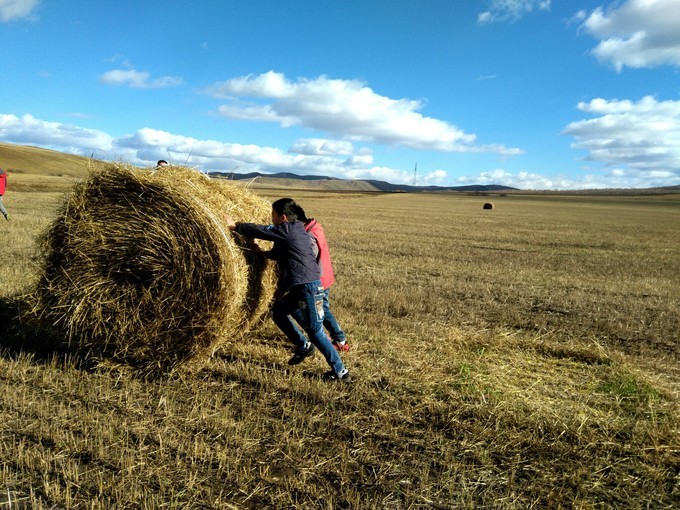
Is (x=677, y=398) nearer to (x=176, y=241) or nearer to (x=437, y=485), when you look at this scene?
(x=437, y=485)

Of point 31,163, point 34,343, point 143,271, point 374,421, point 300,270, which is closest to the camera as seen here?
point 374,421

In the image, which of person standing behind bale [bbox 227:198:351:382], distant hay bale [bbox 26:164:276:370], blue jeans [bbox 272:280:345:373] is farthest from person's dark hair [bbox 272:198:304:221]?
blue jeans [bbox 272:280:345:373]

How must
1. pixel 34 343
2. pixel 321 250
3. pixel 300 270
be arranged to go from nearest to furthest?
1. pixel 300 270
2. pixel 321 250
3. pixel 34 343

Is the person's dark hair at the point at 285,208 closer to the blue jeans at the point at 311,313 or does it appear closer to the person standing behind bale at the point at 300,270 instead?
the person standing behind bale at the point at 300,270

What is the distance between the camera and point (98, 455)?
3420 mm

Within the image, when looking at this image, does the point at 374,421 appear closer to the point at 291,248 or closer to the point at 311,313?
the point at 311,313

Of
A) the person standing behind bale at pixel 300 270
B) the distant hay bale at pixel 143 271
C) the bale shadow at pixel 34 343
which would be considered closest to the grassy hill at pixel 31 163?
the bale shadow at pixel 34 343

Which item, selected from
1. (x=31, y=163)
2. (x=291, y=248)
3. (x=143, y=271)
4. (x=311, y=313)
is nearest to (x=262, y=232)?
(x=291, y=248)

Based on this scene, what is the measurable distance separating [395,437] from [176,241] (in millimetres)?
2840

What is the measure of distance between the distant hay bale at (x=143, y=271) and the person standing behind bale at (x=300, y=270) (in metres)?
0.42

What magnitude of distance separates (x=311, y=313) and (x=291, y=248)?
2.29 feet

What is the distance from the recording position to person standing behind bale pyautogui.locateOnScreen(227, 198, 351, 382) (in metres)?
4.86

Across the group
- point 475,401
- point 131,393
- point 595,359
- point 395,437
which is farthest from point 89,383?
point 595,359

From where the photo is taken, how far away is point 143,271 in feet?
16.4
